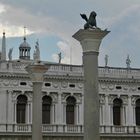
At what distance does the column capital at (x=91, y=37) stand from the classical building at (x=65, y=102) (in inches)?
1118

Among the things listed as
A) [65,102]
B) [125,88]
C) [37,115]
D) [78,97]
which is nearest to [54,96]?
[65,102]

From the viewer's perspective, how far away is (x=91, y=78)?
58.5 feet

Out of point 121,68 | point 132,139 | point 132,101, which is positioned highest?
point 121,68

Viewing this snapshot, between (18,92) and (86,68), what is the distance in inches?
1137

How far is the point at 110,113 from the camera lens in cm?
4950

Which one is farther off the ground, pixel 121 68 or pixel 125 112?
pixel 121 68

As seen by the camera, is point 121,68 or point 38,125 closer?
point 38,125

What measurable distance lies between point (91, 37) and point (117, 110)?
3279 cm

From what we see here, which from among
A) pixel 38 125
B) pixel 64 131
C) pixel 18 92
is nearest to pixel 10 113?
pixel 18 92

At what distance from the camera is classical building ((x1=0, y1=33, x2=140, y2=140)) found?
4588 cm

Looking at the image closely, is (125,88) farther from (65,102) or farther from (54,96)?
(54,96)

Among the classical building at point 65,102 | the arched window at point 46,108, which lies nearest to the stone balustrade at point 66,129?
the classical building at point 65,102

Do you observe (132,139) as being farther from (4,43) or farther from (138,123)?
(4,43)

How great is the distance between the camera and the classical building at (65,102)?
45.9 m
